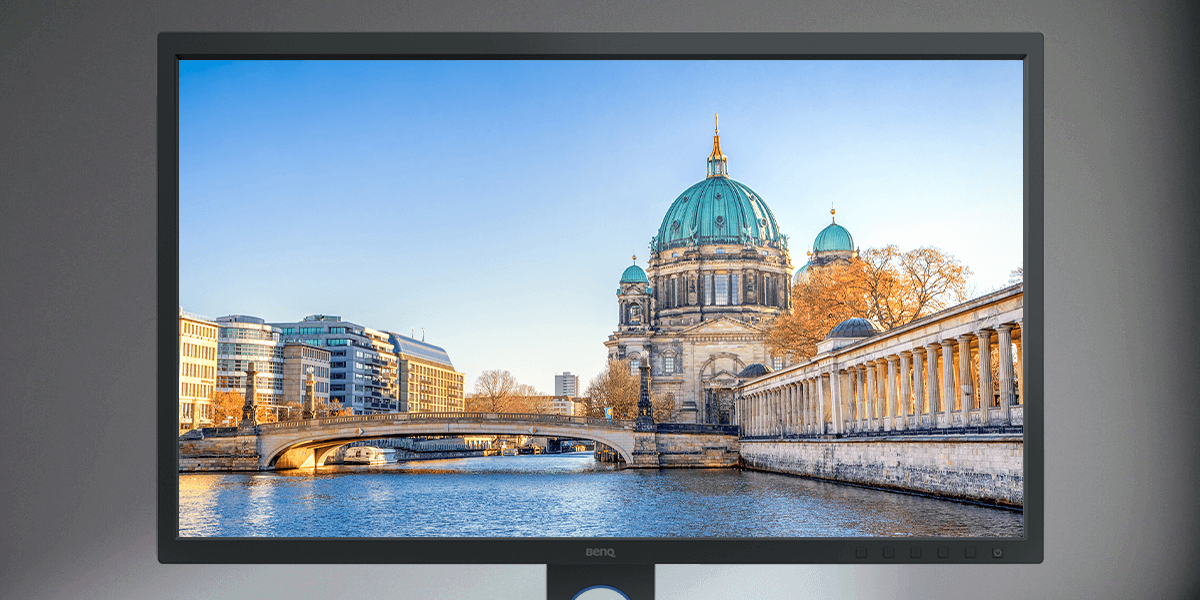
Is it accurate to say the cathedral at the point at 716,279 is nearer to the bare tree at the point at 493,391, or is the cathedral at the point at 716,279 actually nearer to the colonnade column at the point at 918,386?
the bare tree at the point at 493,391

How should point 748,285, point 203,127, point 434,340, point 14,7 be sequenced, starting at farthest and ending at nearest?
point 14,7 → point 748,285 → point 434,340 → point 203,127

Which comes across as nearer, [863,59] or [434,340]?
[863,59]

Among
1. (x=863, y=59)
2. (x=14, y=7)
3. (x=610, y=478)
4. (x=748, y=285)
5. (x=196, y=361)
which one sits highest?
(x=14, y=7)

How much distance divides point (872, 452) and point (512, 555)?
6.43 ft

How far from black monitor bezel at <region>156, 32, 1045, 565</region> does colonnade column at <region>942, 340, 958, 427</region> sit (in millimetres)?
807

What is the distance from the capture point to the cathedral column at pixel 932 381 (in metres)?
4.32

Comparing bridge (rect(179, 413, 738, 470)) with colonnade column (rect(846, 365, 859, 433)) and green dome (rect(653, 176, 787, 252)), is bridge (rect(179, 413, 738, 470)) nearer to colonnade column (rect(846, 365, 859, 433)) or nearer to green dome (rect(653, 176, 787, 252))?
colonnade column (rect(846, 365, 859, 433))

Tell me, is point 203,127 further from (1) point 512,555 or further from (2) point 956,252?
(2) point 956,252

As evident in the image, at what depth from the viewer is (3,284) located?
4527 mm

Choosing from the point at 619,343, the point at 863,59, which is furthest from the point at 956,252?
the point at 619,343

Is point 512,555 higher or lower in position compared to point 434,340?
lower

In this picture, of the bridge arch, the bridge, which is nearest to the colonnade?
the bridge

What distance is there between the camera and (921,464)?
4.11m

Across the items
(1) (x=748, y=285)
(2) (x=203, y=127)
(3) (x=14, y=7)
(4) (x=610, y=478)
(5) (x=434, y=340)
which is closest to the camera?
(2) (x=203, y=127)
